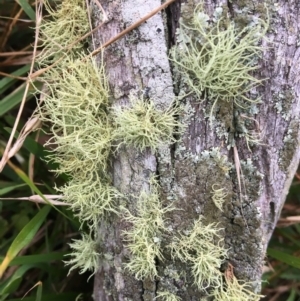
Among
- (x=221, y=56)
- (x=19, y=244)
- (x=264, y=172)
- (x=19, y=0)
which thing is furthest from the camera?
(x=19, y=0)

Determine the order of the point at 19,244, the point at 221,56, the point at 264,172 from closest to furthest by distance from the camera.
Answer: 1. the point at 221,56
2. the point at 264,172
3. the point at 19,244

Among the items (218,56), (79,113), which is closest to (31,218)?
(79,113)

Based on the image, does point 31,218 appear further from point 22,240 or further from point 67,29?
point 67,29

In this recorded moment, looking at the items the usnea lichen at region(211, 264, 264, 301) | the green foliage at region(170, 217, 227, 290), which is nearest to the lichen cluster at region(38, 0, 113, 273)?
the green foliage at region(170, 217, 227, 290)

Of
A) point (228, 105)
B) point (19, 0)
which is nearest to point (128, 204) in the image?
point (228, 105)

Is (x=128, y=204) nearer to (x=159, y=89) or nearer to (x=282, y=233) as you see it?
(x=159, y=89)

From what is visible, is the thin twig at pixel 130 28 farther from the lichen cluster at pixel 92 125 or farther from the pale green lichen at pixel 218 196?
the pale green lichen at pixel 218 196
